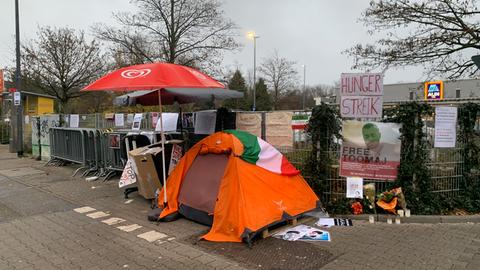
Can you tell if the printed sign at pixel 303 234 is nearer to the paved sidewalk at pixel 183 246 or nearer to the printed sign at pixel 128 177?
the paved sidewalk at pixel 183 246

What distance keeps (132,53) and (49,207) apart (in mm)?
13092

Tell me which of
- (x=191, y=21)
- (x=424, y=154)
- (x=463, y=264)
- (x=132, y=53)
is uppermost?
(x=191, y=21)

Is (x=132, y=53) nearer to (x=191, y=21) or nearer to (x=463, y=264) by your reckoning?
(x=191, y=21)

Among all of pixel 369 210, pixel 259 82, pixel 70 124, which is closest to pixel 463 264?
pixel 369 210


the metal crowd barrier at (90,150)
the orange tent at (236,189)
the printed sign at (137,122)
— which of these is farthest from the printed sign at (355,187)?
the printed sign at (137,122)

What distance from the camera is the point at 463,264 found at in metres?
3.96

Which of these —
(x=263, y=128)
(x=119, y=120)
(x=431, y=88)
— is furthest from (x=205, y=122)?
(x=431, y=88)

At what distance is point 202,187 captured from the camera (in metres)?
5.33

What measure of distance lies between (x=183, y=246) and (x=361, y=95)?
353 centimetres

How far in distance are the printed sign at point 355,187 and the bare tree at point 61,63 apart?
1684 centimetres

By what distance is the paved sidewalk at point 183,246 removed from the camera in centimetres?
398

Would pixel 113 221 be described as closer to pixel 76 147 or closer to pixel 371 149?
pixel 371 149

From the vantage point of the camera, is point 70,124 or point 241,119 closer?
point 241,119

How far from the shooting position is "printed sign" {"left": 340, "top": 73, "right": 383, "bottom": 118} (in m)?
5.69
